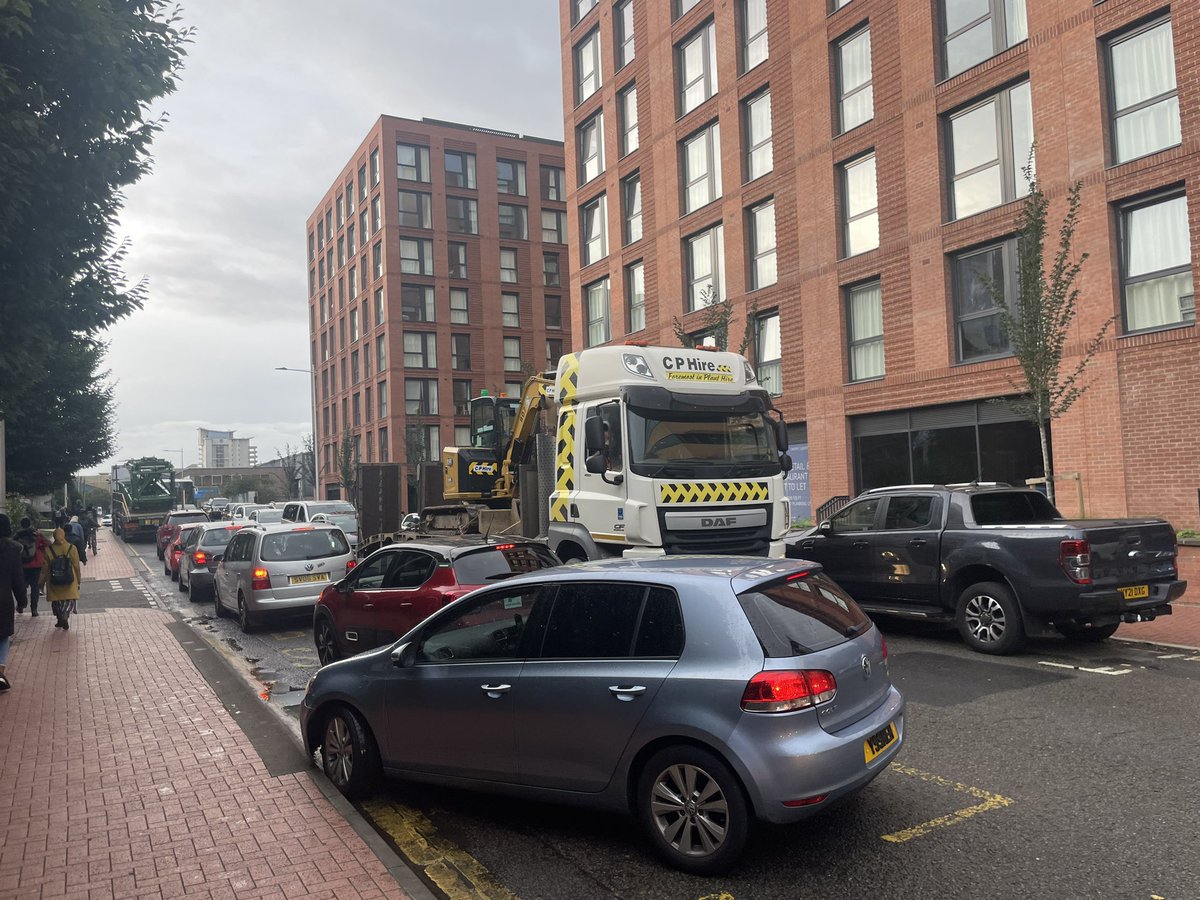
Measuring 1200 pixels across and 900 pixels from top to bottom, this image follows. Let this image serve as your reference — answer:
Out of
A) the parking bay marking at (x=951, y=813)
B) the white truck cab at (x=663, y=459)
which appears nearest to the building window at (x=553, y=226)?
the white truck cab at (x=663, y=459)

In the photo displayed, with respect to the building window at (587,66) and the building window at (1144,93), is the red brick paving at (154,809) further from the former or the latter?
the building window at (587,66)

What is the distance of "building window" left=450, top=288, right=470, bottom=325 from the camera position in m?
51.7

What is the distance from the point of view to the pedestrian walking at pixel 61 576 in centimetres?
1310

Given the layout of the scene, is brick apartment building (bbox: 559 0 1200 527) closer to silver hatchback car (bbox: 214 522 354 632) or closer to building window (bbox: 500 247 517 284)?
silver hatchback car (bbox: 214 522 354 632)

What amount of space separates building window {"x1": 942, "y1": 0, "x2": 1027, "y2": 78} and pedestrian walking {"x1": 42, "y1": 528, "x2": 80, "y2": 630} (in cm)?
1858

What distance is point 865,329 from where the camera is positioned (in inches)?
801

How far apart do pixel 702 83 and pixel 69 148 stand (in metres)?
20.6

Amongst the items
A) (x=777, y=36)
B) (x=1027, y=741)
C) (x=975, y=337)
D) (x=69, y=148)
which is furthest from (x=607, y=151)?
(x=1027, y=741)

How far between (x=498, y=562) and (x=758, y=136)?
18.7 meters

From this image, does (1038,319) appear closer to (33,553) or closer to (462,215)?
(33,553)

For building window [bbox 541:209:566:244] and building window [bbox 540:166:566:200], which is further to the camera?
building window [bbox 540:166:566:200]

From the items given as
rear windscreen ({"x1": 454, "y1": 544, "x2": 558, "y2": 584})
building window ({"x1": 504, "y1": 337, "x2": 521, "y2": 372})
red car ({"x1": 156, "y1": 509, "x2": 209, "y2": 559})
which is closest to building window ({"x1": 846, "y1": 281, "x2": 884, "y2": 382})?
rear windscreen ({"x1": 454, "y1": 544, "x2": 558, "y2": 584})

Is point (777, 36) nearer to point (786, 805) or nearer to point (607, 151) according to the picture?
point (607, 151)

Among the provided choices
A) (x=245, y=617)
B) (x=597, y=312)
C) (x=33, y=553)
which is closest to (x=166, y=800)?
(x=245, y=617)
